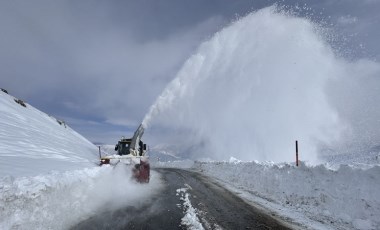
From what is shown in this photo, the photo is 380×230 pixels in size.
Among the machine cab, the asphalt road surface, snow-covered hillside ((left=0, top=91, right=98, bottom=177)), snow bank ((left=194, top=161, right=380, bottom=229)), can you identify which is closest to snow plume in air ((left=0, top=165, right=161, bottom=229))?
the asphalt road surface

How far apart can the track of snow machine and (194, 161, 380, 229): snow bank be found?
584 cm

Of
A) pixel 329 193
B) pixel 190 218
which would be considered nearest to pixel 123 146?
pixel 190 218

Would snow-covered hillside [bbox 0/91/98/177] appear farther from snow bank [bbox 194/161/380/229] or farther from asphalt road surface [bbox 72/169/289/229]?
snow bank [bbox 194/161/380/229]

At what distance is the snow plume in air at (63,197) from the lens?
6.61 meters

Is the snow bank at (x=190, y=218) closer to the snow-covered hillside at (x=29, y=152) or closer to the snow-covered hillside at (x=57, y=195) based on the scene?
the snow-covered hillside at (x=57, y=195)

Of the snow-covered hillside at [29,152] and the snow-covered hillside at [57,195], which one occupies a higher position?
the snow-covered hillside at [29,152]

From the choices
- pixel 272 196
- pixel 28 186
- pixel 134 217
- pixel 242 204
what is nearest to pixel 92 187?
pixel 134 217

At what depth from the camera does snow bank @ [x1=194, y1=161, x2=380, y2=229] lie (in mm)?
8836

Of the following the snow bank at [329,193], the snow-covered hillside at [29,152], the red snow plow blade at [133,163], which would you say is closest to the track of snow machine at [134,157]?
the red snow plow blade at [133,163]

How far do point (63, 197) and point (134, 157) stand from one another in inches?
303

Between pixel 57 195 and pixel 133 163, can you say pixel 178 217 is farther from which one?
pixel 133 163

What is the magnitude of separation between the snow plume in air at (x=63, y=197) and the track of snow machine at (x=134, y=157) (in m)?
1.00

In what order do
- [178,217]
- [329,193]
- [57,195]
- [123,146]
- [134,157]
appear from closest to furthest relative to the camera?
[57,195], [178,217], [329,193], [134,157], [123,146]

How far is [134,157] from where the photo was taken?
16797mm
